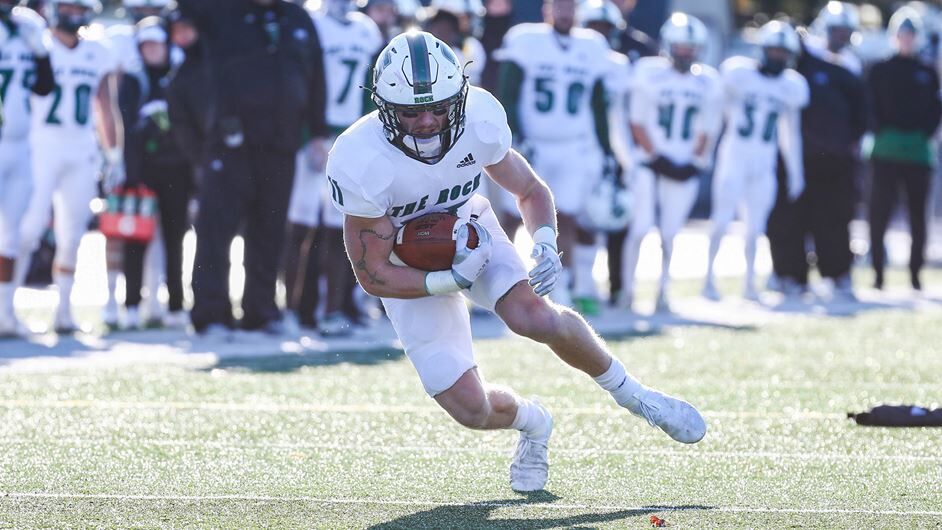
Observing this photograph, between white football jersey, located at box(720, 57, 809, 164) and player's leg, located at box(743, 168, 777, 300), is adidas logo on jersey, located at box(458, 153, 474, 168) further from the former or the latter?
player's leg, located at box(743, 168, 777, 300)

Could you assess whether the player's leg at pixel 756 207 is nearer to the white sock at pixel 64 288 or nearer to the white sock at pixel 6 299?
the white sock at pixel 64 288

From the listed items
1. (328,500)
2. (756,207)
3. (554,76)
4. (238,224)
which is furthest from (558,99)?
(328,500)

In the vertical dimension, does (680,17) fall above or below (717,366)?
above

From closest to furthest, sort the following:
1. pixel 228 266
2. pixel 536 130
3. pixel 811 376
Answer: pixel 811 376 → pixel 228 266 → pixel 536 130

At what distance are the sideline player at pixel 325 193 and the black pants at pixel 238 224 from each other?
0.47 metres

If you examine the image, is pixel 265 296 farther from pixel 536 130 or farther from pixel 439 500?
pixel 439 500

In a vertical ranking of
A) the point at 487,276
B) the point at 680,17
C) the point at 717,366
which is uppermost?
the point at 680,17

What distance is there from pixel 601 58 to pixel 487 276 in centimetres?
585

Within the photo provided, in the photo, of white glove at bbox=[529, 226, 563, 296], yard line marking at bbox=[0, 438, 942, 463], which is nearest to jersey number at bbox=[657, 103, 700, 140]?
yard line marking at bbox=[0, 438, 942, 463]

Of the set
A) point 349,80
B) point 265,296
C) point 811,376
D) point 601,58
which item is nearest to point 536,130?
point 601,58

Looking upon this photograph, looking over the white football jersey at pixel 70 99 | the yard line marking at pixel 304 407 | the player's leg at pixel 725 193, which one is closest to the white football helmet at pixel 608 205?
the player's leg at pixel 725 193

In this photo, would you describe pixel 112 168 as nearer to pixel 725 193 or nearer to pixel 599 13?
pixel 599 13

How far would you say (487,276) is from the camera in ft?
17.7

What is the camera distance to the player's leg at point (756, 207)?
12578 millimetres
